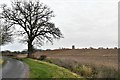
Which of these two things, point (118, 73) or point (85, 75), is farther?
point (85, 75)

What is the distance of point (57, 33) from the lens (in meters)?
55.4

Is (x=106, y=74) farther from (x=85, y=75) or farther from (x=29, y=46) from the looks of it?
(x=29, y=46)

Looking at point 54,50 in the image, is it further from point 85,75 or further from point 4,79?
point 4,79

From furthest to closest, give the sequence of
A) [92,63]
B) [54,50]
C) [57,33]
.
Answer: [54,50], [57,33], [92,63]

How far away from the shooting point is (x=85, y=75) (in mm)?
28859

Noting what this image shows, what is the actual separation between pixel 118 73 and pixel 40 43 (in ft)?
108

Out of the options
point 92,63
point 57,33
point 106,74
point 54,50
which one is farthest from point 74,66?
point 54,50

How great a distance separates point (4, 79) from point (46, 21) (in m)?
34.6

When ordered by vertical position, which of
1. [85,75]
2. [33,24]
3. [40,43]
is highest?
[33,24]

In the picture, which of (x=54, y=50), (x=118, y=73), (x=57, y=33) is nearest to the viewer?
(x=118, y=73)

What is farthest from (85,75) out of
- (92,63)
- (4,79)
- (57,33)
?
(57,33)

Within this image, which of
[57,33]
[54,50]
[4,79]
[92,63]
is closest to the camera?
[4,79]

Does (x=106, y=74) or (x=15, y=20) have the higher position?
(x=15, y=20)

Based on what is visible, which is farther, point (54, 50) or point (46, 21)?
point (54, 50)
